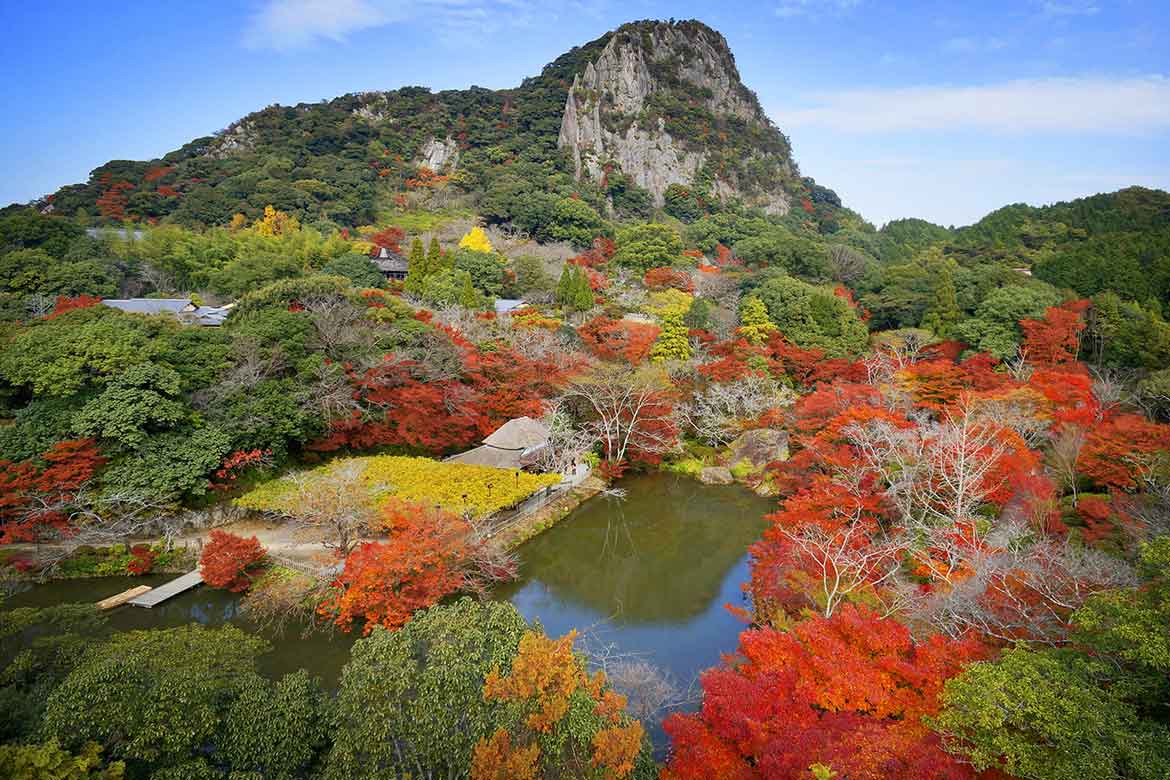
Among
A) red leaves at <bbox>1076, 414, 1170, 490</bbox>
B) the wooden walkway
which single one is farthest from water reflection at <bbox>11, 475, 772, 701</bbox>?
red leaves at <bbox>1076, 414, 1170, 490</bbox>

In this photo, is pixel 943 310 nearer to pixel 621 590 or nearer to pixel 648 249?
pixel 648 249

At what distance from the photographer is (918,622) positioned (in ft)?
33.9

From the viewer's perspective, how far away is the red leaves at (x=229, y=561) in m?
12.6

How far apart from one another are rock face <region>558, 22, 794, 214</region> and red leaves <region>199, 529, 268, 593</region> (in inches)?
2059

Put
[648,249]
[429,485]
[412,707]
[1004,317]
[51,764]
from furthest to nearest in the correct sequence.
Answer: [648,249] → [1004,317] → [429,485] → [412,707] → [51,764]

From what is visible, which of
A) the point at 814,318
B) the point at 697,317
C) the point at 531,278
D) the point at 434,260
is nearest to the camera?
the point at 697,317

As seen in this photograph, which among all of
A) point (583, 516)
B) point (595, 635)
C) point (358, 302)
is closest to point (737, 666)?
point (595, 635)

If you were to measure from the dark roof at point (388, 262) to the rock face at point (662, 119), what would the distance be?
2669 cm

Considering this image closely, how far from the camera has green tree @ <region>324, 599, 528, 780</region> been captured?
18.5 feet

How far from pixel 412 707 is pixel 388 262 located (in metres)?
34.4

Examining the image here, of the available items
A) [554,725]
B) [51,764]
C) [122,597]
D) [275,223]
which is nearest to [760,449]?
[554,725]

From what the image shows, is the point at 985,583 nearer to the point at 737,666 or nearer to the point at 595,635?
the point at 737,666

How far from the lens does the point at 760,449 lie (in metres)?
21.8

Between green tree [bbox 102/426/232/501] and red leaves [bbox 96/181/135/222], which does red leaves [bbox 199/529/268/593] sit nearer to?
green tree [bbox 102/426/232/501]
